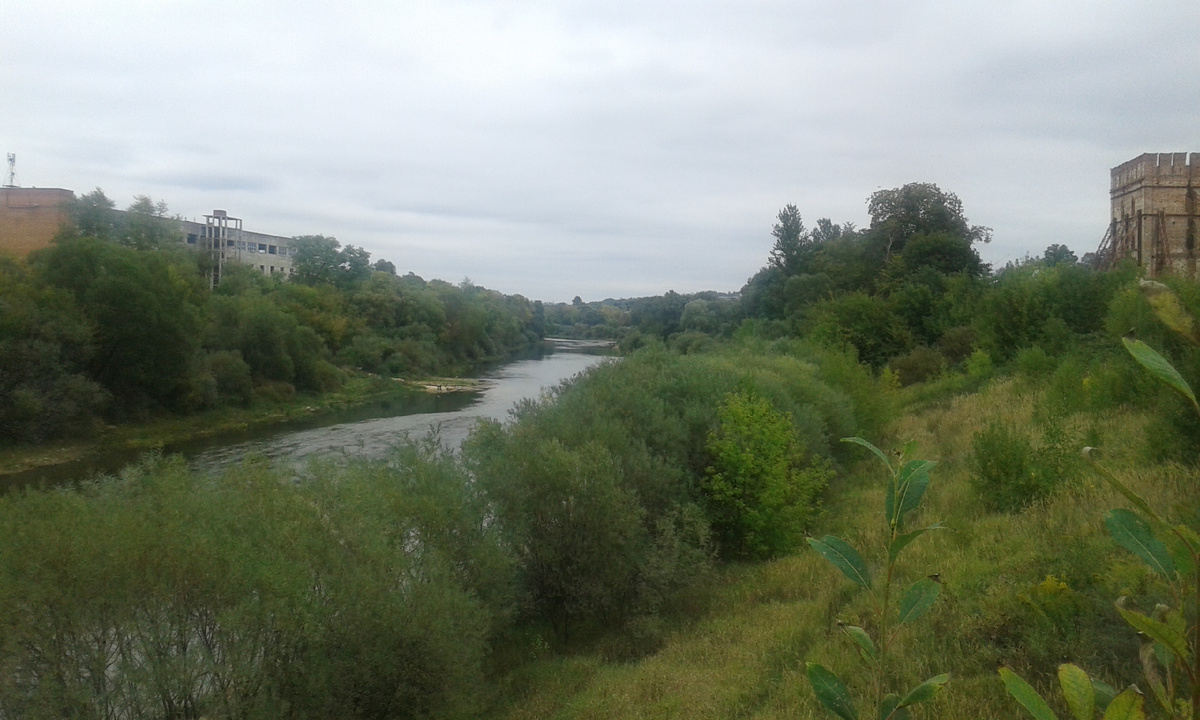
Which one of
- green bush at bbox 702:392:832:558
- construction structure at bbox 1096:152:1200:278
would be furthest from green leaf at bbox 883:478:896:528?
construction structure at bbox 1096:152:1200:278

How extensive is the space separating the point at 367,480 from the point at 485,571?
7.36ft

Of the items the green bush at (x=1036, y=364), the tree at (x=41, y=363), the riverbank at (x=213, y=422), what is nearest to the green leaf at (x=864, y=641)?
the riverbank at (x=213, y=422)

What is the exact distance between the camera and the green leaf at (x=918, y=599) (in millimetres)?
1896

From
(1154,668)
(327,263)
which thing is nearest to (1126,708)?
(1154,668)

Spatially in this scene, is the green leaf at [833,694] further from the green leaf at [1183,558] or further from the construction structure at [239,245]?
the construction structure at [239,245]

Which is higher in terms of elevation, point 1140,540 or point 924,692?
point 1140,540

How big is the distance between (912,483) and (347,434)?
33.1 metres

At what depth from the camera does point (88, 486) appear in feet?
31.6

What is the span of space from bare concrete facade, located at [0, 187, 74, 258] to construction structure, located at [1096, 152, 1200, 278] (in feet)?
151

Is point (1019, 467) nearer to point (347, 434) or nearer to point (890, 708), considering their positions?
point (890, 708)

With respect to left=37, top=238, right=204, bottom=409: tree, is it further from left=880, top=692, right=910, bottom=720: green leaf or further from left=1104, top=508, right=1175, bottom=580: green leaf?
left=1104, top=508, right=1175, bottom=580: green leaf

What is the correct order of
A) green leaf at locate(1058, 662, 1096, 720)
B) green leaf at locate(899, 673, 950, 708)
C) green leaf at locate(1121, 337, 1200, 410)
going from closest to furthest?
green leaf at locate(1121, 337, 1200, 410) → green leaf at locate(1058, 662, 1096, 720) → green leaf at locate(899, 673, 950, 708)

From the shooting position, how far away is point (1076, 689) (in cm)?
137

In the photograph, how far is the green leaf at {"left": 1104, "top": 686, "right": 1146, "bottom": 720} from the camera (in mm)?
1293
